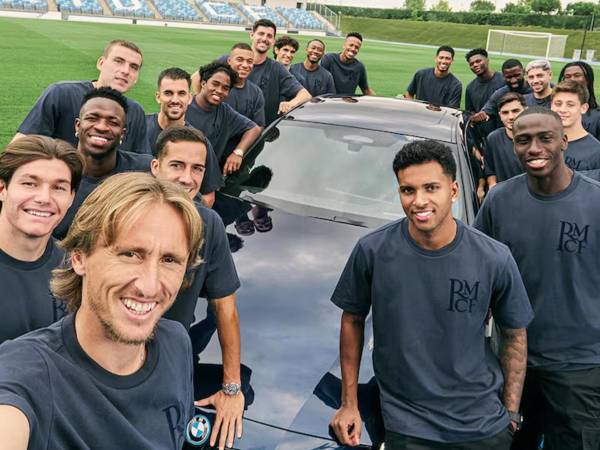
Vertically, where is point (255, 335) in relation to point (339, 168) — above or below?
below

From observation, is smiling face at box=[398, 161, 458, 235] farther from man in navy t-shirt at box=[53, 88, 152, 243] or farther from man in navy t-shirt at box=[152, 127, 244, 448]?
man in navy t-shirt at box=[53, 88, 152, 243]

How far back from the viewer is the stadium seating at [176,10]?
208 feet

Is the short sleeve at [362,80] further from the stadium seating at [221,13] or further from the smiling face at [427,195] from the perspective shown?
the stadium seating at [221,13]

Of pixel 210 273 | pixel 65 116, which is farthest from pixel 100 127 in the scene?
pixel 210 273

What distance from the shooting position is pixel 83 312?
1.54 m

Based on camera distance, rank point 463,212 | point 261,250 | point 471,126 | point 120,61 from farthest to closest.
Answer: point 471,126 → point 120,61 → point 463,212 → point 261,250

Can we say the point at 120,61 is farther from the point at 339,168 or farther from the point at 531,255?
the point at 531,255

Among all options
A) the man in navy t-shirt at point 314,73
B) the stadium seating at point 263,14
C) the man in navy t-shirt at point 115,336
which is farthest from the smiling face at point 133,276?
the stadium seating at point 263,14

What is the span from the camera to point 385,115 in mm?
4730

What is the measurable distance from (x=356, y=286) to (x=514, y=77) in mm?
5193

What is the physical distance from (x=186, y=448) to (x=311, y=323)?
2.86 ft

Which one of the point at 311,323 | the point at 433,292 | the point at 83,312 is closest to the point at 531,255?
the point at 433,292

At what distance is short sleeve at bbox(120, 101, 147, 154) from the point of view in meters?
4.34

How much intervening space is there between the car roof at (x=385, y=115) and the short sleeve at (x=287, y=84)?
72.9 inches
